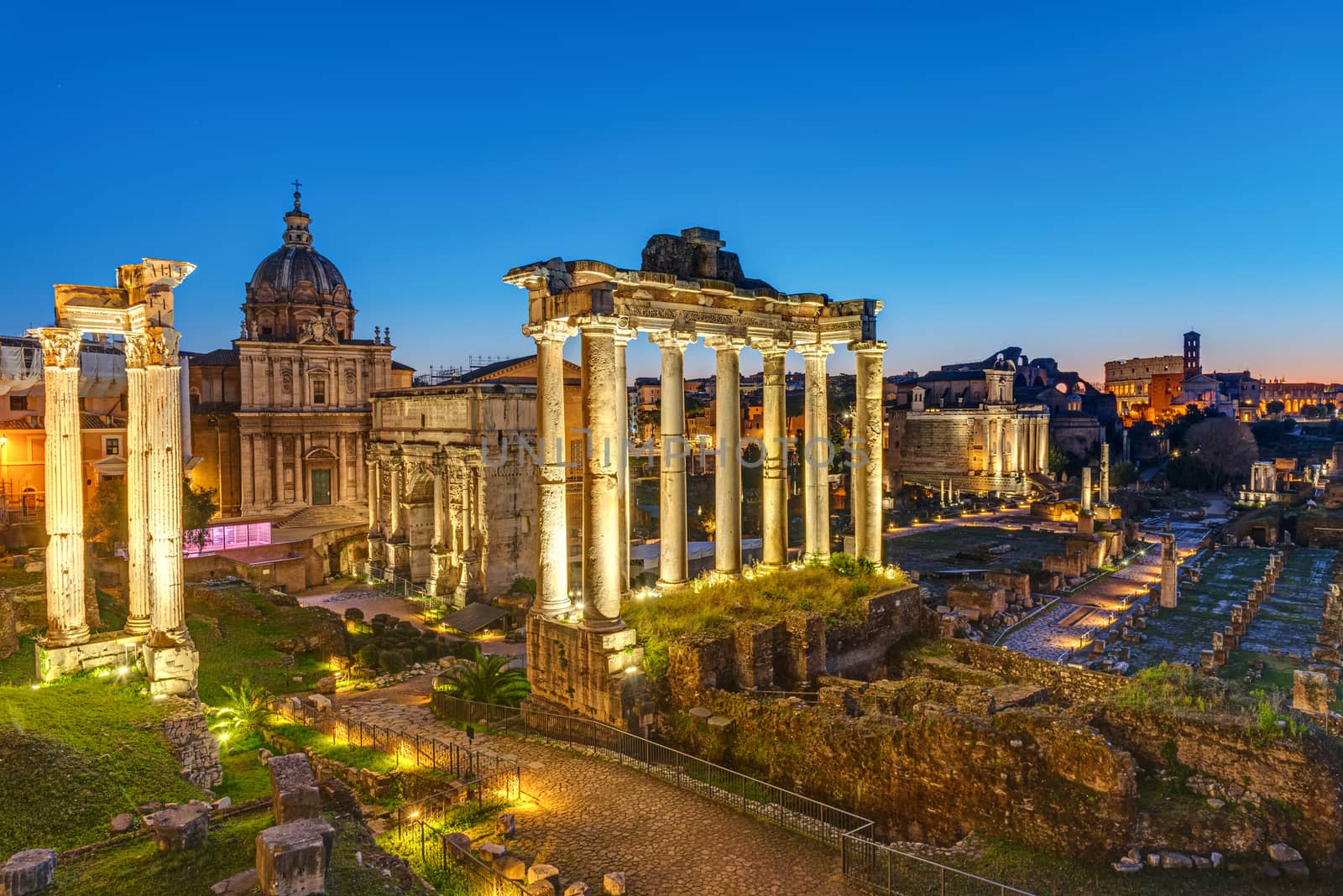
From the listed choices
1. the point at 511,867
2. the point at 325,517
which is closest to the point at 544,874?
the point at 511,867

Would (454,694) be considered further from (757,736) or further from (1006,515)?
(1006,515)

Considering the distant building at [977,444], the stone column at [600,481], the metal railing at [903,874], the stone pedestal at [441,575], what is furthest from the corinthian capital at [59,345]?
the distant building at [977,444]

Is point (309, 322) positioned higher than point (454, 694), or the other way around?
point (309, 322)

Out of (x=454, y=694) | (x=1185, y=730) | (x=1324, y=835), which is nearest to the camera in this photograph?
(x=1324, y=835)

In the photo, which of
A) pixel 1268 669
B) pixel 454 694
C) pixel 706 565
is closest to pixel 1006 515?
pixel 706 565

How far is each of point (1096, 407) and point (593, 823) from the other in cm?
11308

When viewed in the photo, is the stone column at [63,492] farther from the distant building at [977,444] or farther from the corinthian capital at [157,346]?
the distant building at [977,444]

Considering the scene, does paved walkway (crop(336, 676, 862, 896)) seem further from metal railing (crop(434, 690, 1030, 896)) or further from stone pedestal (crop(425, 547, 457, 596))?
stone pedestal (crop(425, 547, 457, 596))

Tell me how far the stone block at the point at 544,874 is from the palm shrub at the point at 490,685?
6.26 metres

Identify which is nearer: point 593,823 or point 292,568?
point 593,823

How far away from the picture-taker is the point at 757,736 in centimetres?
1245

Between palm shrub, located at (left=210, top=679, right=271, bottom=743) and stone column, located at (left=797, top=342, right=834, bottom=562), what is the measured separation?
12.1m

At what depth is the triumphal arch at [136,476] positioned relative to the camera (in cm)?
1405

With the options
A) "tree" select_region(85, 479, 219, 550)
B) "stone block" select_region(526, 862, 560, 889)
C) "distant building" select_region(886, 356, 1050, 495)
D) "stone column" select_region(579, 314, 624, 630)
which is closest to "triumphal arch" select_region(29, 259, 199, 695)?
"stone column" select_region(579, 314, 624, 630)
